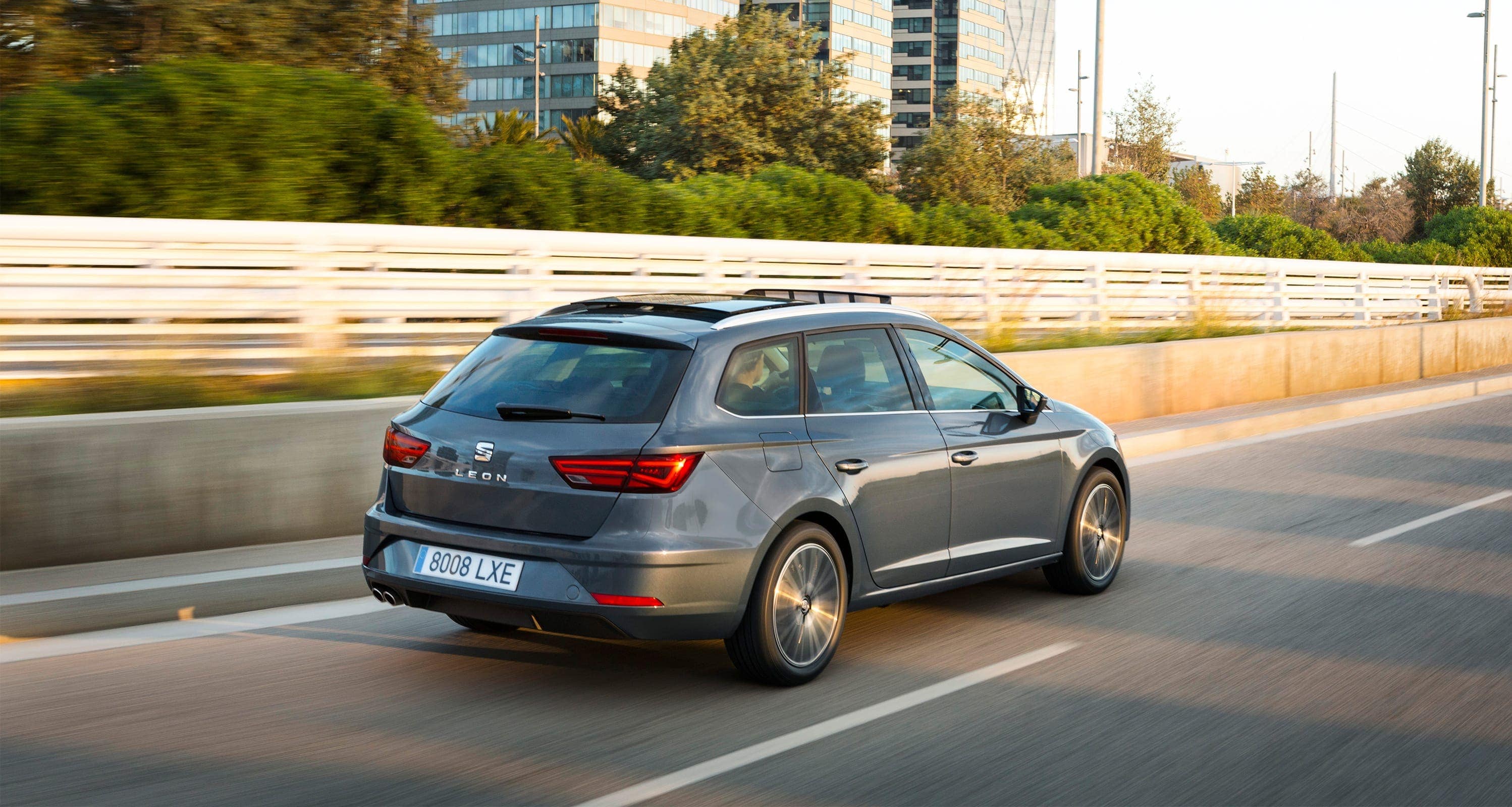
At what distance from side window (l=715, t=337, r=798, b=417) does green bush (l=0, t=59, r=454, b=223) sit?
766 cm

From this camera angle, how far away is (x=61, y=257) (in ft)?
27.5

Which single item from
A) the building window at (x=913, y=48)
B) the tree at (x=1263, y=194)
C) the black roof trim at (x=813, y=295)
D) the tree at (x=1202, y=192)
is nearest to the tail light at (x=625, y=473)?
the black roof trim at (x=813, y=295)

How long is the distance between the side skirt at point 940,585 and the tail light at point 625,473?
118 cm

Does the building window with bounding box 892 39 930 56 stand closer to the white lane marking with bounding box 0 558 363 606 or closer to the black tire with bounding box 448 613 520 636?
the white lane marking with bounding box 0 558 363 606

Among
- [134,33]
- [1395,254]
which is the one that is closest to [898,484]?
[134,33]

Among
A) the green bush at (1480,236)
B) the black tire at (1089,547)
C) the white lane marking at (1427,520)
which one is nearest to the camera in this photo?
the black tire at (1089,547)

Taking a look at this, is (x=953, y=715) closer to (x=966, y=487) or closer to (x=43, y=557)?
(x=966, y=487)

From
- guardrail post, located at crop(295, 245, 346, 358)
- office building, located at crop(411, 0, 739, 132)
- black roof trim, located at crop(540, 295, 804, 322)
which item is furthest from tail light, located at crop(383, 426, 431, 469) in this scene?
office building, located at crop(411, 0, 739, 132)

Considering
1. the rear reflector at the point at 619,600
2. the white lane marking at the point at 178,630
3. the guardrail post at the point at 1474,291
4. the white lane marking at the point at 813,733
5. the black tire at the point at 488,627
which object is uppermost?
the guardrail post at the point at 1474,291

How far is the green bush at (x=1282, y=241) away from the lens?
48000 mm

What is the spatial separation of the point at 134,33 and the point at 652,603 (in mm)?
17252

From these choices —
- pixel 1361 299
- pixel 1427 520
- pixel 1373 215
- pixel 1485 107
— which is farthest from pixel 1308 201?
pixel 1427 520

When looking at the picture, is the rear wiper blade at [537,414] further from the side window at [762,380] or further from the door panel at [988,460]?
the door panel at [988,460]

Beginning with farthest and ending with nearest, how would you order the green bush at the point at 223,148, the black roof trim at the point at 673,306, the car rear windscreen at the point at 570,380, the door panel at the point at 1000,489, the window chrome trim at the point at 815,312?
the green bush at the point at 223,148
the door panel at the point at 1000,489
the black roof trim at the point at 673,306
the window chrome trim at the point at 815,312
the car rear windscreen at the point at 570,380
